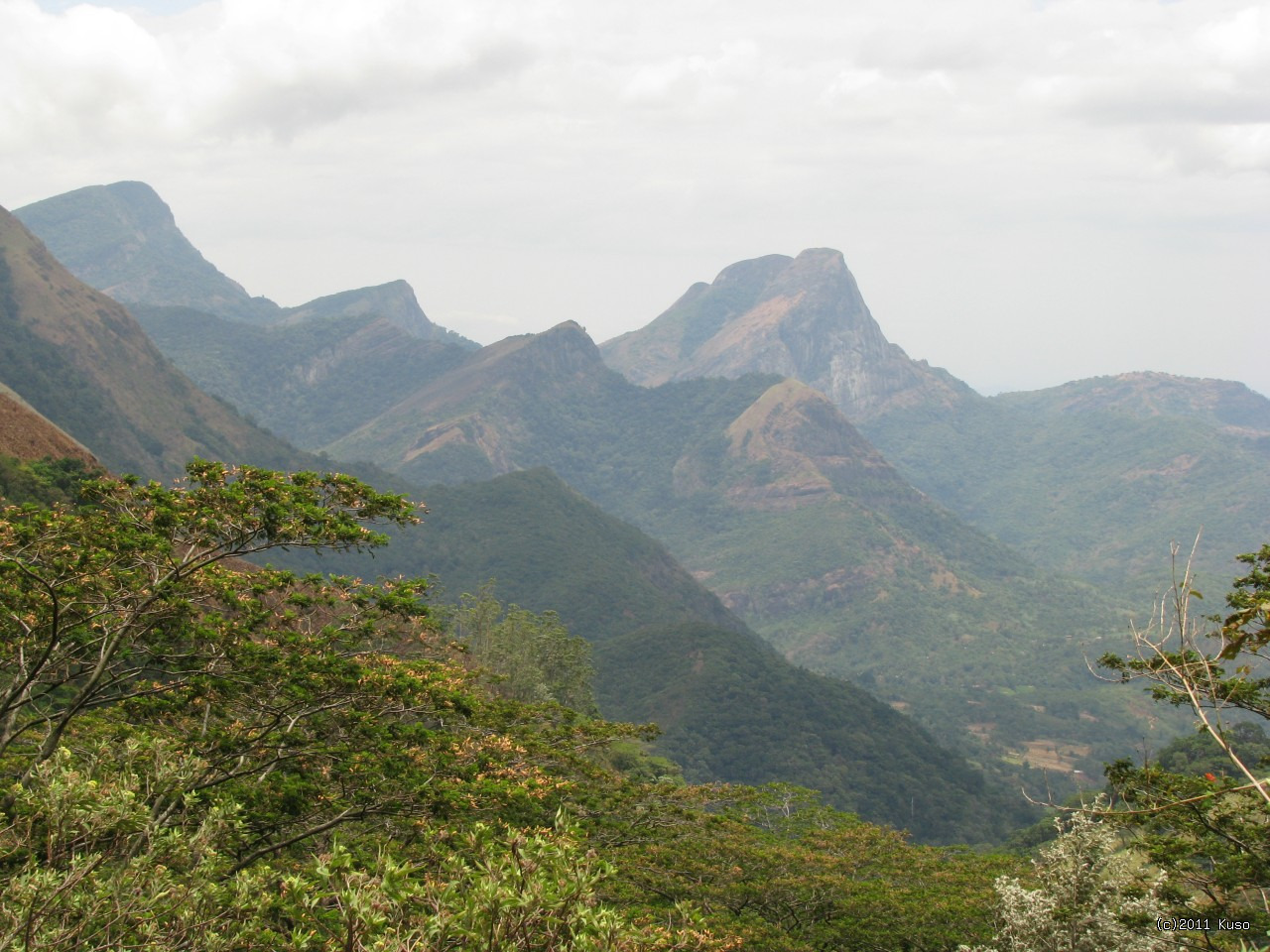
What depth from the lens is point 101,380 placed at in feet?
506

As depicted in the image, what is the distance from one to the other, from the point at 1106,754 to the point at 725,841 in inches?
6252

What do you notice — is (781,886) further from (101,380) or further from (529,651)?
(101,380)

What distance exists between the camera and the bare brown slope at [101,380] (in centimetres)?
13425

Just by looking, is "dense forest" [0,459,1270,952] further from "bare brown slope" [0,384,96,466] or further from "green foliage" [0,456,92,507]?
"bare brown slope" [0,384,96,466]

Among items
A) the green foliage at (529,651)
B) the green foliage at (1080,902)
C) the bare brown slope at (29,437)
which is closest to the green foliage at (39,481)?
the bare brown slope at (29,437)

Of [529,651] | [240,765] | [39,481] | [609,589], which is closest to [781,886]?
[240,765]

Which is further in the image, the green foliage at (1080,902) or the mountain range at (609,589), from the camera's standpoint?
the mountain range at (609,589)

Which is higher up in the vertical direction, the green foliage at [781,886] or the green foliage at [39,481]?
the green foliage at [39,481]

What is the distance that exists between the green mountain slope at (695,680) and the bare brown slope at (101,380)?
1111 inches

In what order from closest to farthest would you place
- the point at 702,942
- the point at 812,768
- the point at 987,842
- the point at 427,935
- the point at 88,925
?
the point at 427,935, the point at 88,925, the point at 702,942, the point at 987,842, the point at 812,768

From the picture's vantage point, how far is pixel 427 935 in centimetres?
1203

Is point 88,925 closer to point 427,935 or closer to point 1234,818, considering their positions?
point 427,935

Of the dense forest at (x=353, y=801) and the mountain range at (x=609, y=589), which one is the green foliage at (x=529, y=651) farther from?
the dense forest at (x=353, y=801)

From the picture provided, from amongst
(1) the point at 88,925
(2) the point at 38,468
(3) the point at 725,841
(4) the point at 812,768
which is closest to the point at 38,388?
(2) the point at 38,468
